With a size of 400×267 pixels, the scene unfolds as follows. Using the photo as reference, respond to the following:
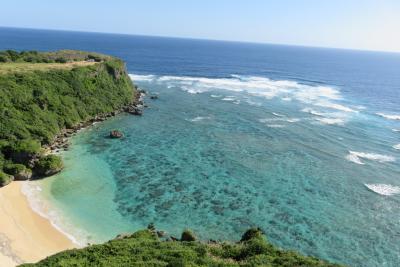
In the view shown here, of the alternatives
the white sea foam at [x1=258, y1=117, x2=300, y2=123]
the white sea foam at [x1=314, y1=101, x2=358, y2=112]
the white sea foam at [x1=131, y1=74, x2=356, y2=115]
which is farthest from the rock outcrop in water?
the white sea foam at [x1=314, y1=101, x2=358, y2=112]

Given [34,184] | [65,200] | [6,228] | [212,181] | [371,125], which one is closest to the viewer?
[6,228]

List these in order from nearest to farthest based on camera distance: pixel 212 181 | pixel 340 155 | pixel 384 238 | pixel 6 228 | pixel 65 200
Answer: pixel 6 228, pixel 384 238, pixel 65 200, pixel 212 181, pixel 340 155

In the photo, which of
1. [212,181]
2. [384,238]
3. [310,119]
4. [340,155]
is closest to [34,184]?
[212,181]

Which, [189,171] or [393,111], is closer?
[189,171]

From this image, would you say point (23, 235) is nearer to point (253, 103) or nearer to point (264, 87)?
point (253, 103)

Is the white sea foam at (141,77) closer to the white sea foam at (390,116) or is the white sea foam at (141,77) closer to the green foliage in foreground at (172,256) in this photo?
the white sea foam at (390,116)

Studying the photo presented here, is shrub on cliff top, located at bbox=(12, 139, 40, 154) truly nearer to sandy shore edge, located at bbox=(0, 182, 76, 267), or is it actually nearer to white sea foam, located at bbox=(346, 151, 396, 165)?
sandy shore edge, located at bbox=(0, 182, 76, 267)

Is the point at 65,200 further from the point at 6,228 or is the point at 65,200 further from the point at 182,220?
the point at 182,220
